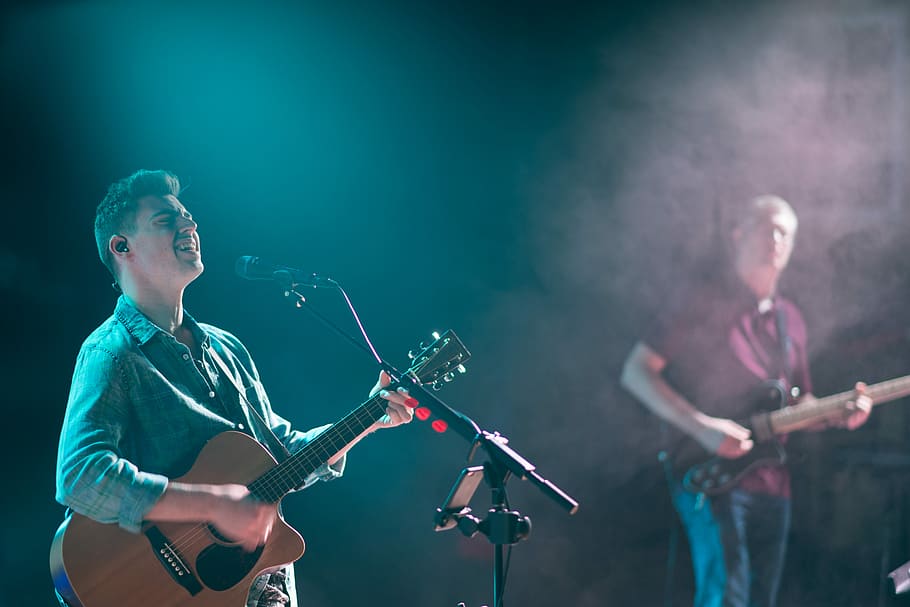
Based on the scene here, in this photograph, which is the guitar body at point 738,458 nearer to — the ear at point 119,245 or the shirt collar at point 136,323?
the shirt collar at point 136,323

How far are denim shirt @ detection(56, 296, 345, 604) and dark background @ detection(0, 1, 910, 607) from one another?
2.42ft

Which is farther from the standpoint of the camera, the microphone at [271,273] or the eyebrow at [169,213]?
the eyebrow at [169,213]

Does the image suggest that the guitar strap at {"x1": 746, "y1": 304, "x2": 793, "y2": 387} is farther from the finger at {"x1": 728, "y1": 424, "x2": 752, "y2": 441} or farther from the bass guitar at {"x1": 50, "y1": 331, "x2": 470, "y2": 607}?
the bass guitar at {"x1": 50, "y1": 331, "x2": 470, "y2": 607}

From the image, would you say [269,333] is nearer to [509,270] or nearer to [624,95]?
[509,270]

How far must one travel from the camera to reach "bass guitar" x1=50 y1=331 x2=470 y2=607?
6.76 ft

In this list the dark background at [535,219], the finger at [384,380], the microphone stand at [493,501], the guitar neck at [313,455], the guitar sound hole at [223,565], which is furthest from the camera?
the dark background at [535,219]

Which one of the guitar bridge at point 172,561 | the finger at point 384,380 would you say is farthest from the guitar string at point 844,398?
the guitar bridge at point 172,561

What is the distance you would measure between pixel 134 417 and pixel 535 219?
1797mm

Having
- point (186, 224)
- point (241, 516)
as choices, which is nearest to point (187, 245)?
point (186, 224)

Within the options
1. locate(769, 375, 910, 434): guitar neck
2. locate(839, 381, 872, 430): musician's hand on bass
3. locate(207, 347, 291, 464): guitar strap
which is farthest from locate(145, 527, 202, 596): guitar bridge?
locate(839, 381, 872, 430): musician's hand on bass

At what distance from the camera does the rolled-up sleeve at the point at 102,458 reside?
2068mm

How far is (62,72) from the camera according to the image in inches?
116

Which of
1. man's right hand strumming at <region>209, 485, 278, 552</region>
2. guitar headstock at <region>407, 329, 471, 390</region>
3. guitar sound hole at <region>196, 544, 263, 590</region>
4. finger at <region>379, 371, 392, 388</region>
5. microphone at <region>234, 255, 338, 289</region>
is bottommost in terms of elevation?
guitar sound hole at <region>196, 544, 263, 590</region>

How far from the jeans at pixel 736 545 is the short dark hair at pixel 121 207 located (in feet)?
7.55
